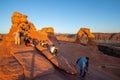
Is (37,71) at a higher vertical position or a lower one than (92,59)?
higher

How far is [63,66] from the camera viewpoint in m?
12.4

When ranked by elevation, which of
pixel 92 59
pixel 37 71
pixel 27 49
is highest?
pixel 27 49

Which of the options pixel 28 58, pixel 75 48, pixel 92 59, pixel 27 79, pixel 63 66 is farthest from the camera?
pixel 75 48

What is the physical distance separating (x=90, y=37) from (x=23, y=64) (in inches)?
1128

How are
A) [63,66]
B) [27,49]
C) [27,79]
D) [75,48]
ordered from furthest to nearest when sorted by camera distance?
[75,48] → [27,49] → [63,66] → [27,79]

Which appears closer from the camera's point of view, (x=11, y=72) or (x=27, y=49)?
(x=11, y=72)

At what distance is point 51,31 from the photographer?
39406 millimetres

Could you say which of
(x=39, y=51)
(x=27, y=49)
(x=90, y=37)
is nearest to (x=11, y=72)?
(x=27, y=49)

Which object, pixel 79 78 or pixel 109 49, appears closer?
pixel 79 78

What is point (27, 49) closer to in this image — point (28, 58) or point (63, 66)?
point (28, 58)

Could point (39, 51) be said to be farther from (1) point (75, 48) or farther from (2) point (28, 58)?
(1) point (75, 48)

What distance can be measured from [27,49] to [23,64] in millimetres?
3323

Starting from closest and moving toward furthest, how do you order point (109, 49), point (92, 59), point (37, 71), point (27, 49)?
1. point (37, 71)
2. point (27, 49)
3. point (92, 59)
4. point (109, 49)

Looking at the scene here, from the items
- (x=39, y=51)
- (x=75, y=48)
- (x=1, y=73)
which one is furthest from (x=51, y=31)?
(x=1, y=73)
